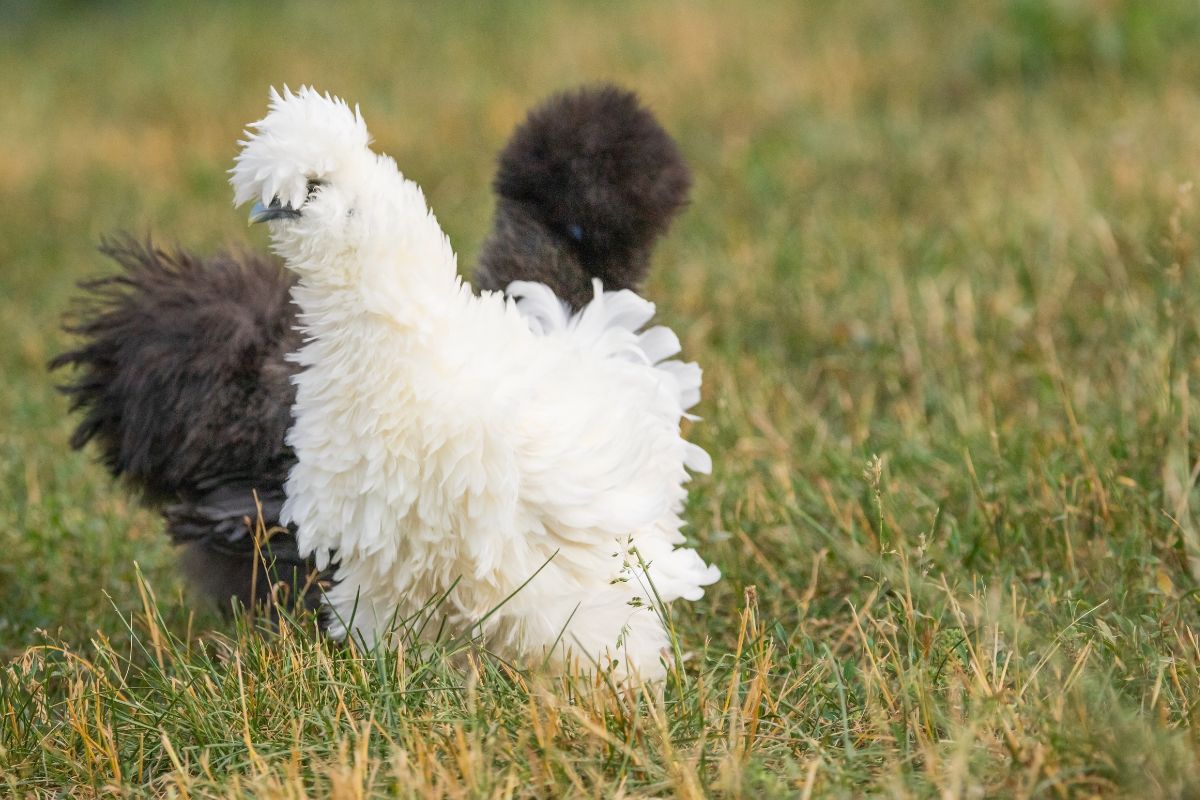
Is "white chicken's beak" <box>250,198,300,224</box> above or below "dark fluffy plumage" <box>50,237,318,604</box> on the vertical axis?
above

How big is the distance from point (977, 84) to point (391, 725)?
6632 mm

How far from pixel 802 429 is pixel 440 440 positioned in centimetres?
225

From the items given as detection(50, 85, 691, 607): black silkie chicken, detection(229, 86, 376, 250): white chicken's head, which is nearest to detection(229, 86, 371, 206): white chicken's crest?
detection(229, 86, 376, 250): white chicken's head

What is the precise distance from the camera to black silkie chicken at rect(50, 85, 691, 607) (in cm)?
352

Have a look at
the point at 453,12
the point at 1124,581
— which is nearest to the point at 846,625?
the point at 1124,581

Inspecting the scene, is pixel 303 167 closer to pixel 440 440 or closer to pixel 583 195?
pixel 440 440

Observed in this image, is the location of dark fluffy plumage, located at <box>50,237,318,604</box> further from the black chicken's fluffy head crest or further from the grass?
the black chicken's fluffy head crest

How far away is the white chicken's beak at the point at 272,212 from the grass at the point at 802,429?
0.92 m

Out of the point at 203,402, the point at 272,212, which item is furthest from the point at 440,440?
the point at 203,402

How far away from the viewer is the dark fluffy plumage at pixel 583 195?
11.9 feet

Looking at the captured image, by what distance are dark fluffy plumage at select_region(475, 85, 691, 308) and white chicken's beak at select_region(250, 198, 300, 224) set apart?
0.92 m

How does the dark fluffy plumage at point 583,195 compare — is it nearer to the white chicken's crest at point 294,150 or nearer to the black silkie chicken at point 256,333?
the black silkie chicken at point 256,333

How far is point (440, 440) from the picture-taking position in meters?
2.88

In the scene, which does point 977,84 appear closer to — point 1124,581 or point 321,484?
point 1124,581
